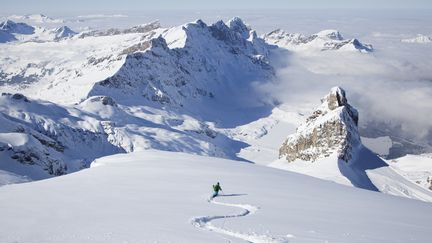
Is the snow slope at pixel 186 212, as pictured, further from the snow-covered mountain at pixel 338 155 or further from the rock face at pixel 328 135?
the rock face at pixel 328 135

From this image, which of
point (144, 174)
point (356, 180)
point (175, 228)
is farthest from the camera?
point (356, 180)

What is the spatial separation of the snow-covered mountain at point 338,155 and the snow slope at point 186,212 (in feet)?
198

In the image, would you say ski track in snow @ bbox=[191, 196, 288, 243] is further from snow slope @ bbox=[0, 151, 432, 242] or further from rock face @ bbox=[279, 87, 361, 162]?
rock face @ bbox=[279, 87, 361, 162]

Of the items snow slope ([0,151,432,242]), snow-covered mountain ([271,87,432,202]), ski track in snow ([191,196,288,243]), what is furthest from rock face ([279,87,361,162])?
ski track in snow ([191,196,288,243])

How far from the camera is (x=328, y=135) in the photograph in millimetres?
116375

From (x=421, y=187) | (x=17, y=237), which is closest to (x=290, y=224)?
(x=17, y=237)

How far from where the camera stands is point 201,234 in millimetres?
23062

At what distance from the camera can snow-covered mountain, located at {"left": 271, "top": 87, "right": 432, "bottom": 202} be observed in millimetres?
99625

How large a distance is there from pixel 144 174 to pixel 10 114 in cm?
15689

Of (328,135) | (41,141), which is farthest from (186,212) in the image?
(328,135)

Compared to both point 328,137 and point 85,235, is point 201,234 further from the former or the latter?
point 328,137

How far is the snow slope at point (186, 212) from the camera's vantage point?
23125 millimetres

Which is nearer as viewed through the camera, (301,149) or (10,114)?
(301,149)

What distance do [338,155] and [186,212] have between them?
88519mm
